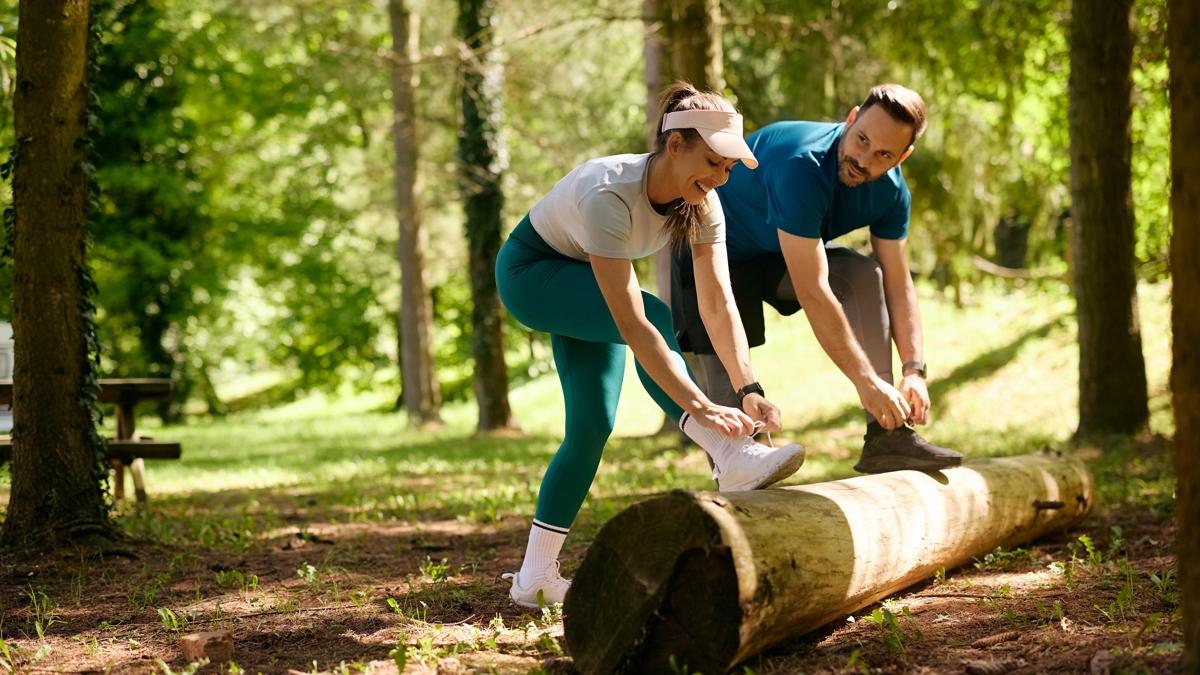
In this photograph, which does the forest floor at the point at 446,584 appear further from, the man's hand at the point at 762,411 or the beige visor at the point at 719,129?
the beige visor at the point at 719,129

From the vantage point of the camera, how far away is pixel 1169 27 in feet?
8.21

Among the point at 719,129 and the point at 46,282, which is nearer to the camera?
the point at 719,129

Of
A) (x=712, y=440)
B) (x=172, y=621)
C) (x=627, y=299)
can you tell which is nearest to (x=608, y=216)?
(x=627, y=299)

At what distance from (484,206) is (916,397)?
11398 mm

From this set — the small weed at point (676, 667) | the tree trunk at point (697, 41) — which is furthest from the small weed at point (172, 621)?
the tree trunk at point (697, 41)

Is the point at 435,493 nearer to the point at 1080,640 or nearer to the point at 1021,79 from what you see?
the point at 1080,640

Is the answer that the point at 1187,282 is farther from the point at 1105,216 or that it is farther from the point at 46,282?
the point at 1105,216

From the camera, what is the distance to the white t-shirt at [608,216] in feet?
11.7

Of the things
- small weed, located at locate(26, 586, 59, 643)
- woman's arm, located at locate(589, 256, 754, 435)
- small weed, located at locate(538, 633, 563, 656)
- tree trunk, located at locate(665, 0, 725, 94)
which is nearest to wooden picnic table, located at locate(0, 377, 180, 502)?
small weed, located at locate(26, 586, 59, 643)

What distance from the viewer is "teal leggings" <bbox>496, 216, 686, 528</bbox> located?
3.92 meters

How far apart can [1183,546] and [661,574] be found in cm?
129

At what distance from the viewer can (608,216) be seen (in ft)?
11.7

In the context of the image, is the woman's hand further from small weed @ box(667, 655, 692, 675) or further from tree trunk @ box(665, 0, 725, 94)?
tree trunk @ box(665, 0, 725, 94)

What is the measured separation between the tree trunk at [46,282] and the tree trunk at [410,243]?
36.8 feet
